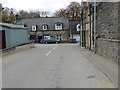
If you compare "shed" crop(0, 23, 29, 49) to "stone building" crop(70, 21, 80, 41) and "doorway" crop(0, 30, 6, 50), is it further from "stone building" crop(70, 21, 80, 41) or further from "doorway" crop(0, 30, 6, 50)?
"stone building" crop(70, 21, 80, 41)

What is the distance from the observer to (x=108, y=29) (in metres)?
20.2

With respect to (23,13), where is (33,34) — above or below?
below

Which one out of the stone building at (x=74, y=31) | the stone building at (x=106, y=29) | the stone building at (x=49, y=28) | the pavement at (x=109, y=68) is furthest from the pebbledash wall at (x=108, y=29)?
the stone building at (x=49, y=28)

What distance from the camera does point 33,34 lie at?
6519 centimetres

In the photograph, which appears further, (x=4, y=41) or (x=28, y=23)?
(x=28, y=23)

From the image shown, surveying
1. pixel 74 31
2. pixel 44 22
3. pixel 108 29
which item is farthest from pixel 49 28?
pixel 108 29

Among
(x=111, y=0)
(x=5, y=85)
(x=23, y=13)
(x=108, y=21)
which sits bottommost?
(x=5, y=85)

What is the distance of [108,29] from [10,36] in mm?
13332

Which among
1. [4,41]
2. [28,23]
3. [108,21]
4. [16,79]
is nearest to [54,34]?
[28,23]

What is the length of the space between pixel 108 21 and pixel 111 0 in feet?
6.89

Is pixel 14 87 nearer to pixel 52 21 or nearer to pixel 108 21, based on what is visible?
pixel 108 21

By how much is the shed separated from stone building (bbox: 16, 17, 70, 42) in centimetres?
3044

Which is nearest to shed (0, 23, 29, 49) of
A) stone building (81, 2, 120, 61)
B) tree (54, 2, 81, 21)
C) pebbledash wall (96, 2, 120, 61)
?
stone building (81, 2, 120, 61)

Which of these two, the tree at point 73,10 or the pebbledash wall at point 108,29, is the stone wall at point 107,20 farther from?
the tree at point 73,10
